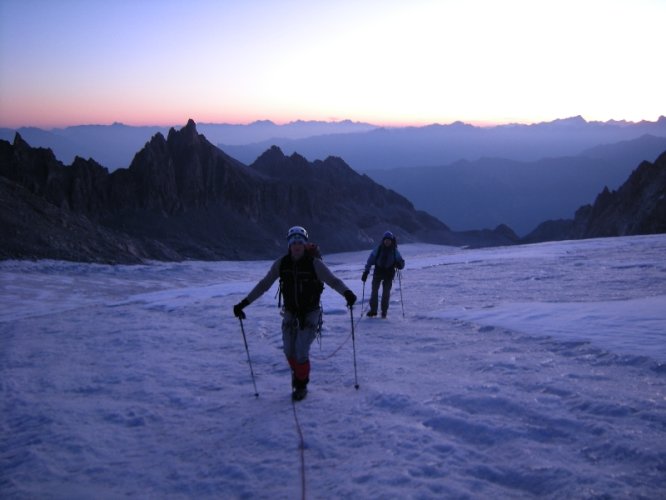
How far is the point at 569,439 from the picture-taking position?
18.0ft

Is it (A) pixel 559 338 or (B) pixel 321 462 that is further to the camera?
(A) pixel 559 338

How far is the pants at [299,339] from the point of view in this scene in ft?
24.5

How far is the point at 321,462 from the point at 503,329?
674 centimetres

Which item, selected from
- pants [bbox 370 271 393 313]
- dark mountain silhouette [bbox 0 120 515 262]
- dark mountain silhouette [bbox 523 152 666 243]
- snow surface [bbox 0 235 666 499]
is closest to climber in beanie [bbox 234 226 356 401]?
snow surface [bbox 0 235 666 499]

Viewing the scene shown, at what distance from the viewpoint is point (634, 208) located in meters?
80.6

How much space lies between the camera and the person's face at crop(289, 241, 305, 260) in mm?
7340

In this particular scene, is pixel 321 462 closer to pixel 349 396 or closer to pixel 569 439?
pixel 349 396

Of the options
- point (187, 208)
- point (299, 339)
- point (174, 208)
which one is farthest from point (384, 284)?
point (187, 208)

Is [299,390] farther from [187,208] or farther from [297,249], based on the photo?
[187,208]

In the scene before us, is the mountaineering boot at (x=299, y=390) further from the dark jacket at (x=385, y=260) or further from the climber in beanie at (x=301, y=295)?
the dark jacket at (x=385, y=260)

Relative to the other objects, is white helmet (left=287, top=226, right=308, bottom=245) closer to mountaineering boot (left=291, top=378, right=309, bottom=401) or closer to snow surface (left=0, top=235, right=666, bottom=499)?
snow surface (left=0, top=235, right=666, bottom=499)

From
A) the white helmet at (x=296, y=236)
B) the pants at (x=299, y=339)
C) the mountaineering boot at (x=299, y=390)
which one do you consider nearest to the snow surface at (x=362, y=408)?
the mountaineering boot at (x=299, y=390)

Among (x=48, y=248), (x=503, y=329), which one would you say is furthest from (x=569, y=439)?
(x=48, y=248)

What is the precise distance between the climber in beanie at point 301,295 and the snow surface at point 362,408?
1.83 feet
